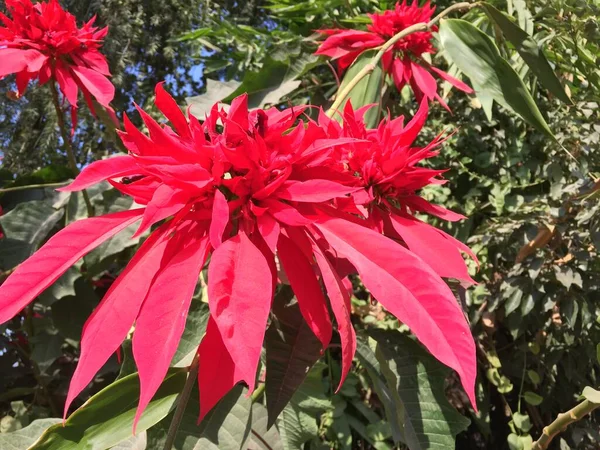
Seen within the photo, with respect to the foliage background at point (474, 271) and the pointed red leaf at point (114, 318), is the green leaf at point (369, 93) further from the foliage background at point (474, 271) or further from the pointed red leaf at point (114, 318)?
the pointed red leaf at point (114, 318)

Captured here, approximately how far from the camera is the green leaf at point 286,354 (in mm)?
340

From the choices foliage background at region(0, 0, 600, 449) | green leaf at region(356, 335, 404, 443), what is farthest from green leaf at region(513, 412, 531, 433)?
green leaf at region(356, 335, 404, 443)

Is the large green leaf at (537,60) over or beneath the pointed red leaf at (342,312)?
over

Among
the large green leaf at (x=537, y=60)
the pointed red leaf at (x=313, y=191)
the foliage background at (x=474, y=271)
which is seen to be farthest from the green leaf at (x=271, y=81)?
the pointed red leaf at (x=313, y=191)

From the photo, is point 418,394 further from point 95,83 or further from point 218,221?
point 95,83

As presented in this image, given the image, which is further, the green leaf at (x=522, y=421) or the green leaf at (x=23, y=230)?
the green leaf at (x=522, y=421)

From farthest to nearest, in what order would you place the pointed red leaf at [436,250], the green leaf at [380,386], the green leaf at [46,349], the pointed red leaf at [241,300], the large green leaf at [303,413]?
the green leaf at [46,349] → the large green leaf at [303,413] → the green leaf at [380,386] → the pointed red leaf at [436,250] → the pointed red leaf at [241,300]

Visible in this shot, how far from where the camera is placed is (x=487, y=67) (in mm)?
517

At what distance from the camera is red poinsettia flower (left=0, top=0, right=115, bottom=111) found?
0.60 meters

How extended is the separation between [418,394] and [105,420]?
23 centimetres

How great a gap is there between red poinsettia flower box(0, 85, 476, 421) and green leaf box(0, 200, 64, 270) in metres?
0.37

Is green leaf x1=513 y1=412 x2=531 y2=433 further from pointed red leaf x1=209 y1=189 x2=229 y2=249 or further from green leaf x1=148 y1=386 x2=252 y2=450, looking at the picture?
pointed red leaf x1=209 y1=189 x2=229 y2=249

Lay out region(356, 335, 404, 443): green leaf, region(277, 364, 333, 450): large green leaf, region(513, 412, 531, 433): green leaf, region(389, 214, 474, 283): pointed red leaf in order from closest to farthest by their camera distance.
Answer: region(389, 214, 474, 283): pointed red leaf
region(356, 335, 404, 443): green leaf
region(277, 364, 333, 450): large green leaf
region(513, 412, 531, 433): green leaf

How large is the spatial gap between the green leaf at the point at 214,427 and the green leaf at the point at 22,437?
94mm
